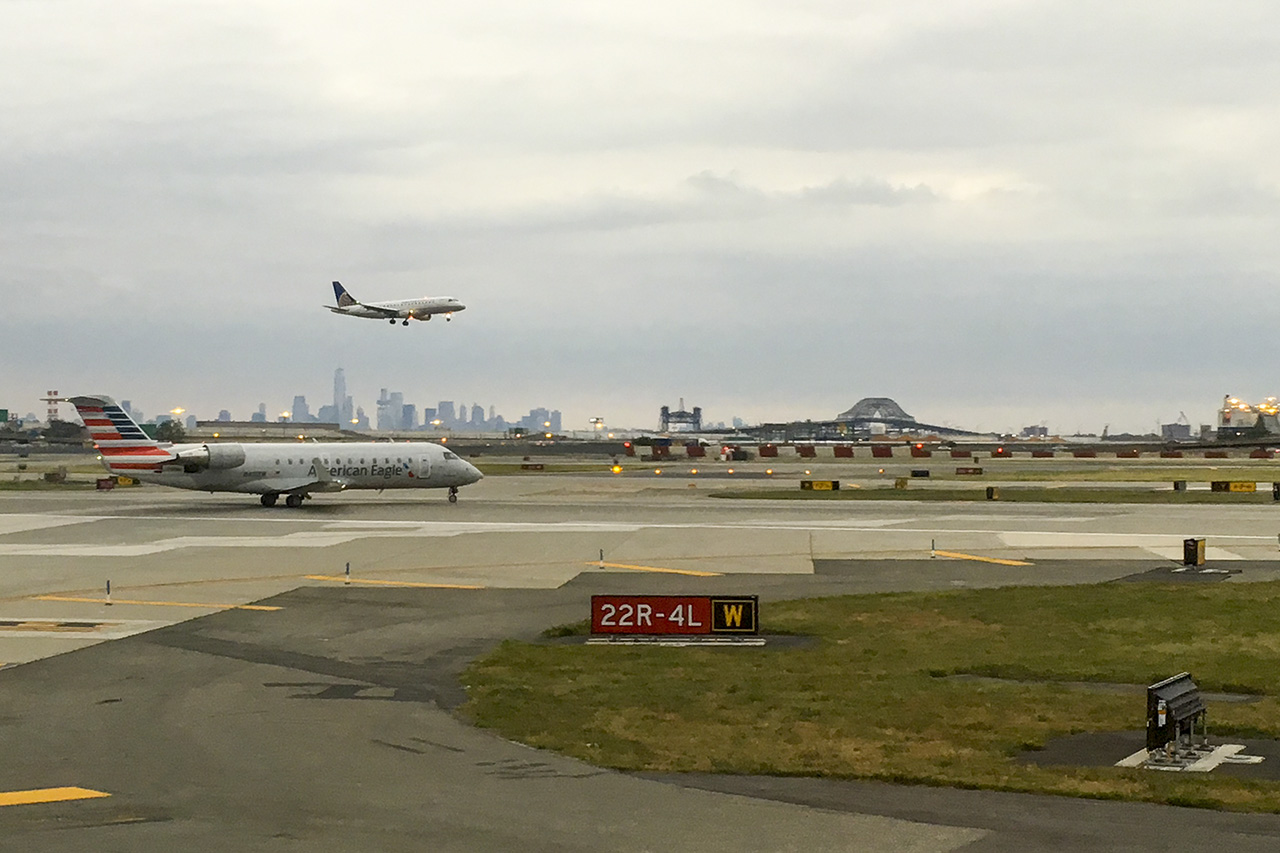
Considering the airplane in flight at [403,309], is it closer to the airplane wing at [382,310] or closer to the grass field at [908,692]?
the airplane wing at [382,310]

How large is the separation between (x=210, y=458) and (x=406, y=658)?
4521 centimetres

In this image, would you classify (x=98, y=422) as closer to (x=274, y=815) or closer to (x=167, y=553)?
(x=167, y=553)

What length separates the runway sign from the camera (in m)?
30.8

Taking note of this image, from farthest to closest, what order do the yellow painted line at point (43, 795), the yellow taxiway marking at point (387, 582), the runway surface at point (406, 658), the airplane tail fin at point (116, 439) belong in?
the airplane tail fin at point (116, 439) < the yellow taxiway marking at point (387, 582) < the yellow painted line at point (43, 795) < the runway surface at point (406, 658)

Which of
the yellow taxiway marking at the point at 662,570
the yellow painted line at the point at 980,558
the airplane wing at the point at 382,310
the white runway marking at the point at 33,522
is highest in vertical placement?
the airplane wing at the point at 382,310

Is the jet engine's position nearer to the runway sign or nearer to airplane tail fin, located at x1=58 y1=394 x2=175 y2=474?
airplane tail fin, located at x1=58 y1=394 x2=175 y2=474

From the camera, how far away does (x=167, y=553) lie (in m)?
49.9

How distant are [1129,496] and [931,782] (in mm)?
69795

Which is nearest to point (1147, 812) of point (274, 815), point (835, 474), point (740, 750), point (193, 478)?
point (740, 750)

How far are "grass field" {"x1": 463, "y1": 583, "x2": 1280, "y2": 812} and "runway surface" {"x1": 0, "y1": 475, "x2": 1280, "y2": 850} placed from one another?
1.14m

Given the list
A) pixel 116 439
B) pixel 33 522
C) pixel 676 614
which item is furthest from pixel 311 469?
pixel 676 614

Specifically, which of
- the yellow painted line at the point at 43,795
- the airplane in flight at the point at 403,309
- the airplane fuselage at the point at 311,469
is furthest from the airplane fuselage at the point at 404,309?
the yellow painted line at the point at 43,795

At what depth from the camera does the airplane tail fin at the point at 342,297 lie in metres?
152

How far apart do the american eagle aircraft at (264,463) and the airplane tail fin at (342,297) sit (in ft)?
265
